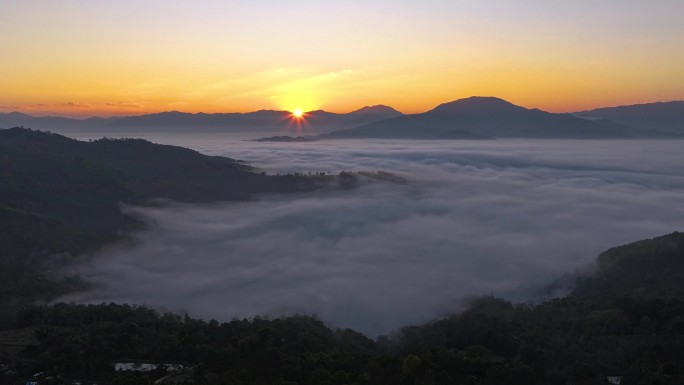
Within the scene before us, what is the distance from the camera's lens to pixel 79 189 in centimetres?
10212

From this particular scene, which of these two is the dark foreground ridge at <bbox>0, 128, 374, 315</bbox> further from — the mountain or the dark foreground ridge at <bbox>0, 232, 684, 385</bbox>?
the dark foreground ridge at <bbox>0, 232, 684, 385</bbox>

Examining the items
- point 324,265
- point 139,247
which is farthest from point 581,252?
point 139,247

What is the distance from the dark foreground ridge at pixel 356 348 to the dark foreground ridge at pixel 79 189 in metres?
22.1

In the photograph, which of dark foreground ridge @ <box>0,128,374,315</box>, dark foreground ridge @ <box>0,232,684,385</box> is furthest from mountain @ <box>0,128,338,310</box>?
dark foreground ridge @ <box>0,232,684,385</box>

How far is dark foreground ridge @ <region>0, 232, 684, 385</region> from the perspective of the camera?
2906 cm

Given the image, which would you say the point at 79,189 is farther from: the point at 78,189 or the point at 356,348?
the point at 356,348

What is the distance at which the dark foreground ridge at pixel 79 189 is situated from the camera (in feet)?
226

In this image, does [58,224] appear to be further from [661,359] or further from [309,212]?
[661,359]

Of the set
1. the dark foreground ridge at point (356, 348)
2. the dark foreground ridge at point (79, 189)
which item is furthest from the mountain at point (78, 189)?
the dark foreground ridge at point (356, 348)

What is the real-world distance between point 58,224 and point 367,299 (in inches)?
1966

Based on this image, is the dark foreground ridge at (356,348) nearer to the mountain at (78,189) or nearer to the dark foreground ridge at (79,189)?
the dark foreground ridge at (79,189)

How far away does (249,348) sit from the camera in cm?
3347

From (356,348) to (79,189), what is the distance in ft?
265

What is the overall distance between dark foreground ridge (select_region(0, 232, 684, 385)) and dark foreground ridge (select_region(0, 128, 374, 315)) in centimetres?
2209
